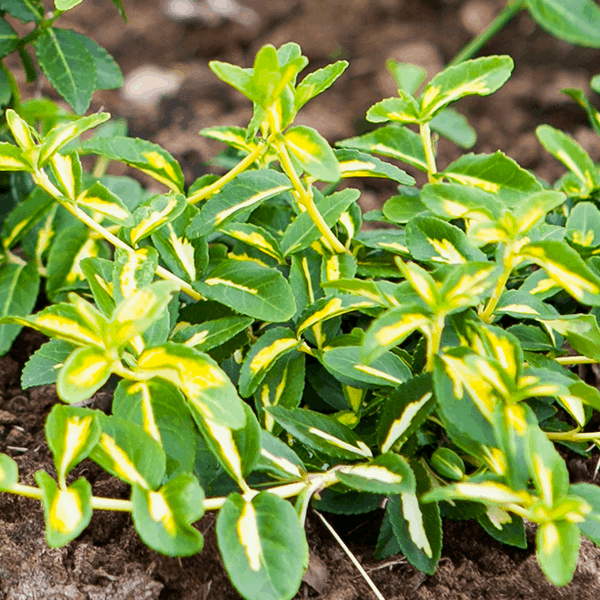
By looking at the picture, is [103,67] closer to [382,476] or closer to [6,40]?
[6,40]

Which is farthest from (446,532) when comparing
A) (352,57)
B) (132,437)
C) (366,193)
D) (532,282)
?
(352,57)

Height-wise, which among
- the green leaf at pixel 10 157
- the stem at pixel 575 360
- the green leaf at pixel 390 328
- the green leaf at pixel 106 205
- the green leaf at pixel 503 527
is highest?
the green leaf at pixel 10 157

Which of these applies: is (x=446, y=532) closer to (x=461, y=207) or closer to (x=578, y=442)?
(x=578, y=442)

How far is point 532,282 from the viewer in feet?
2.99

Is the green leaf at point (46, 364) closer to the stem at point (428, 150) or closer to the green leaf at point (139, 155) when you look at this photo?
the green leaf at point (139, 155)

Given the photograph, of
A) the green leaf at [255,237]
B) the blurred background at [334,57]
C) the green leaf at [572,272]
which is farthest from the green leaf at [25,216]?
the blurred background at [334,57]

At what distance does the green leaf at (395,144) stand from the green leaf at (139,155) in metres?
0.26

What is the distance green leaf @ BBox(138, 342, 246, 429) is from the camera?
2.17ft

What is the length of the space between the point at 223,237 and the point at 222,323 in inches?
14.4

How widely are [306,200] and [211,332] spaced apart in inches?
8.3

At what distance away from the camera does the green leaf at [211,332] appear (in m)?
0.85

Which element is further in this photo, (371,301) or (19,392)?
(19,392)

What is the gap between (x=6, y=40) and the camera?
1272 millimetres

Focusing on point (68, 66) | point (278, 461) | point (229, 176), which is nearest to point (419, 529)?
point (278, 461)
